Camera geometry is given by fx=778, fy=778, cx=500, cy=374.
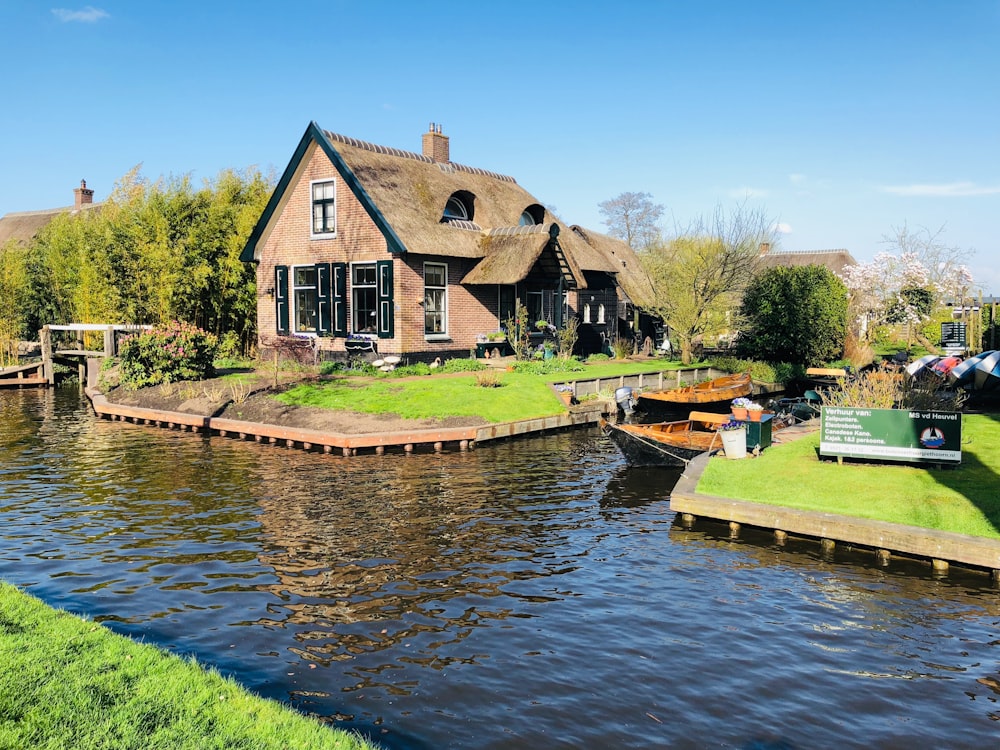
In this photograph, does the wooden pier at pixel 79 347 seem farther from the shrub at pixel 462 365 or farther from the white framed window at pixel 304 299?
the shrub at pixel 462 365

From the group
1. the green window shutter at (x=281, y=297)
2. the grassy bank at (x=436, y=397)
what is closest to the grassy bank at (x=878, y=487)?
the grassy bank at (x=436, y=397)

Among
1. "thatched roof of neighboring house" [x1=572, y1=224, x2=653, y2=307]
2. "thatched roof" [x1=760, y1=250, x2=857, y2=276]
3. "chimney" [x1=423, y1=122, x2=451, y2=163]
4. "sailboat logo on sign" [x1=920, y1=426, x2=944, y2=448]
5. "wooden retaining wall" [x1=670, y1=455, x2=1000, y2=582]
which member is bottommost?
"wooden retaining wall" [x1=670, y1=455, x2=1000, y2=582]

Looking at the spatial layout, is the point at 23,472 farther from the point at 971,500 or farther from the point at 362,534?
the point at 971,500

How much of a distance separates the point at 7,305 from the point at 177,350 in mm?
15726

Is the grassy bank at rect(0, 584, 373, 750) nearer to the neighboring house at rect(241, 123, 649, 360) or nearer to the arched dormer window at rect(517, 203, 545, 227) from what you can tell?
the neighboring house at rect(241, 123, 649, 360)

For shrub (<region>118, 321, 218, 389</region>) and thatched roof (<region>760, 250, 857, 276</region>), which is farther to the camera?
thatched roof (<region>760, 250, 857, 276</region>)

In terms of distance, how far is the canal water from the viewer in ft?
22.9

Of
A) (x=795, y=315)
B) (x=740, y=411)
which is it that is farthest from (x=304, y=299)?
(x=795, y=315)

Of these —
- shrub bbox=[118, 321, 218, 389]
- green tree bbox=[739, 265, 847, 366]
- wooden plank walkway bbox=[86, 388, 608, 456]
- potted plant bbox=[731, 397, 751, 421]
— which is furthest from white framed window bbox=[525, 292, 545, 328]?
potted plant bbox=[731, 397, 751, 421]

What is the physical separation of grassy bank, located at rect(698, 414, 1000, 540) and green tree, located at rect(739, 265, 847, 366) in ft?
59.8

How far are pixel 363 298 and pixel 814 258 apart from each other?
151 ft

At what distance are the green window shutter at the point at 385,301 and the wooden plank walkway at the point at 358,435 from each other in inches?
294

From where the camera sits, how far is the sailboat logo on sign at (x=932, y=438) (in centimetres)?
1289

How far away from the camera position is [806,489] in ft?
40.7
